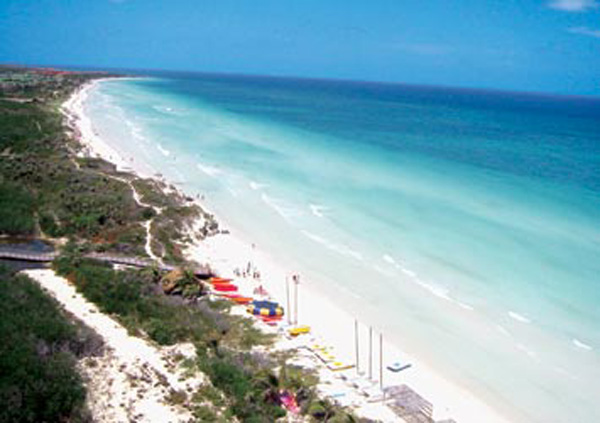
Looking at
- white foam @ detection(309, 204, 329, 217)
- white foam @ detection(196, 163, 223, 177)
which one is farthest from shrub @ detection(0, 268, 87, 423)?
white foam @ detection(196, 163, 223, 177)

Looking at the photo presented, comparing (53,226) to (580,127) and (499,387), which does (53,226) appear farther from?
(580,127)

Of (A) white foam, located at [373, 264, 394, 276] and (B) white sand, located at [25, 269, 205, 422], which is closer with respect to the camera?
(B) white sand, located at [25, 269, 205, 422]

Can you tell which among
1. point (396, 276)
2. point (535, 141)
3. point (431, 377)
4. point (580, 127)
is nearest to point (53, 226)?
point (396, 276)

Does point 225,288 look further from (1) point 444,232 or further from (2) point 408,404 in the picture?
(1) point 444,232

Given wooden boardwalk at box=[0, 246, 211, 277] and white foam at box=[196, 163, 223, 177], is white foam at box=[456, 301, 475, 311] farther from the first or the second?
white foam at box=[196, 163, 223, 177]

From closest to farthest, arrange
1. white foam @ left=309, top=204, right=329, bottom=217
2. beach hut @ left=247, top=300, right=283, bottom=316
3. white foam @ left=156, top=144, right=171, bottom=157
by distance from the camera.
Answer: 1. beach hut @ left=247, top=300, right=283, bottom=316
2. white foam @ left=309, top=204, right=329, bottom=217
3. white foam @ left=156, top=144, right=171, bottom=157

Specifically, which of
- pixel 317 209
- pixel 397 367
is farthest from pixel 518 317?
pixel 317 209

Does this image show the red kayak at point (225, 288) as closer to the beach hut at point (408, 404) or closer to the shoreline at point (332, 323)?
the shoreline at point (332, 323)
